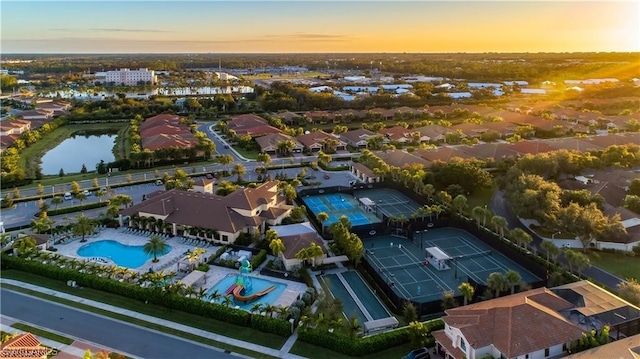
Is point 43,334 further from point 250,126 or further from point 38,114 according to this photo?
point 38,114

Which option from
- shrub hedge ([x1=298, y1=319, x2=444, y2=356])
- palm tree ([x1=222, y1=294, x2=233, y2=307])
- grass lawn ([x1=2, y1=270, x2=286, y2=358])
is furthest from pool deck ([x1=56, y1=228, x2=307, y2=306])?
shrub hedge ([x1=298, y1=319, x2=444, y2=356])

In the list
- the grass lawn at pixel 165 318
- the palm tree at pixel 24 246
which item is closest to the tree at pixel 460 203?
the grass lawn at pixel 165 318

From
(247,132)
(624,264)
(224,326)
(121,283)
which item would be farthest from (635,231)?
(247,132)

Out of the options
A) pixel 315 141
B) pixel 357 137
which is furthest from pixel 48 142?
pixel 357 137

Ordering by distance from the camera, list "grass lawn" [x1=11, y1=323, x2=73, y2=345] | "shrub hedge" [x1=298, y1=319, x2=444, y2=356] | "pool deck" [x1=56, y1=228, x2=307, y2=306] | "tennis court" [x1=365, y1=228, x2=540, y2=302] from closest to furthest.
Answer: "shrub hedge" [x1=298, y1=319, x2=444, y2=356] < "grass lawn" [x1=11, y1=323, x2=73, y2=345] < "pool deck" [x1=56, y1=228, x2=307, y2=306] < "tennis court" [x1=365, y1=228, x2=540, y2=302]

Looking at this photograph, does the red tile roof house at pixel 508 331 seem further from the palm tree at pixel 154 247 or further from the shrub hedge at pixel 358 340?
the palm tree at pixel 154 247

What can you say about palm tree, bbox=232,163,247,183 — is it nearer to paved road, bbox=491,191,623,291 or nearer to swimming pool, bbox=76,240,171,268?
swimming pool, bbox=76,240,171,268
